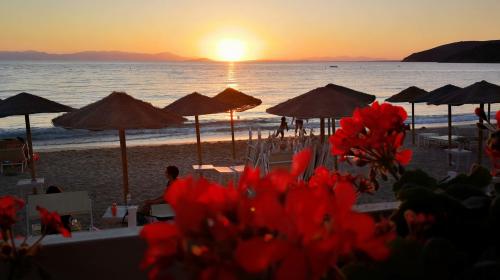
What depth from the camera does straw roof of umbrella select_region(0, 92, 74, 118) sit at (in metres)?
7.62

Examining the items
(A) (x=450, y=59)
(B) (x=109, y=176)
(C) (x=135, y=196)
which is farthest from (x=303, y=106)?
(A) (x=450, y=59)

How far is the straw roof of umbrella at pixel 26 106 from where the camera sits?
762 cm

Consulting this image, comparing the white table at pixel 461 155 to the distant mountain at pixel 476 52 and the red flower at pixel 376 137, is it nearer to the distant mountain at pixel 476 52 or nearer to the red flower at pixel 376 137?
the red flower at pixel 376 137

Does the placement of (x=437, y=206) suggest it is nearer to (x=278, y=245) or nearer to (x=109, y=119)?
(x=278, y=245)

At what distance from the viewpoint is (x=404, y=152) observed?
112cm

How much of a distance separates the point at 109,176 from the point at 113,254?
1010cm

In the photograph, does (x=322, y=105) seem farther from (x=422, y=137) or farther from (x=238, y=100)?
(x=422, y=137)

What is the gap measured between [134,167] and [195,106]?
12.0ft

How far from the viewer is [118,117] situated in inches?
227

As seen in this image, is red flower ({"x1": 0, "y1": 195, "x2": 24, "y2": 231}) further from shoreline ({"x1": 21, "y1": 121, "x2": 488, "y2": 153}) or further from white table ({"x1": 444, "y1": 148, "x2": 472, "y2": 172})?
shoreline ({"x1": 21, "y1": 121, "x2": 488, "y2": 153})

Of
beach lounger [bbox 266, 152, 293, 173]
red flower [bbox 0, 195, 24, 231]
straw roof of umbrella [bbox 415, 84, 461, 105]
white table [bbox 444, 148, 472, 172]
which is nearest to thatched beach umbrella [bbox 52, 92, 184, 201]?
beach lounger [bbox 266, 152, 293, 173]

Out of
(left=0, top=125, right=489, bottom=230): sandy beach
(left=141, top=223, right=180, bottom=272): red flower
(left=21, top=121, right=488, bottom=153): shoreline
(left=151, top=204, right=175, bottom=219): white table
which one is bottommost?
(left=21, top=121, right=488, bottom=153): shoreline

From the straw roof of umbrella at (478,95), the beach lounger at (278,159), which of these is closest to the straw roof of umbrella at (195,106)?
the beach lounger at (278,159)

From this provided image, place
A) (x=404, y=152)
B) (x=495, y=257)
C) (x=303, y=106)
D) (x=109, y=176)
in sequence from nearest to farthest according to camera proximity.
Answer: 1. (x=495, y=257)
2. (x=404, y=152)
3. (x=303, y=106)
4. (x=109, y=176)
